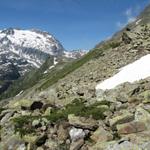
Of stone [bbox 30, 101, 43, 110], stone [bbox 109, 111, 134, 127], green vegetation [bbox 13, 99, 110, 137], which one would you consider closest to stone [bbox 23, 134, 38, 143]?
green vegetation [bbox 13, 99, 110, 137]

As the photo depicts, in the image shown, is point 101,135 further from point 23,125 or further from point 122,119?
point 23,125

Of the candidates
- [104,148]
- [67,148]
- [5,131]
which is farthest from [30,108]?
[104,148]

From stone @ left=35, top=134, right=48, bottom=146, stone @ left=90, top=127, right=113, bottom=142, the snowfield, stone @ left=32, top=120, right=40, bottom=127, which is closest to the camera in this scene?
stone @ left=90, top=127, right=113, bottom=142

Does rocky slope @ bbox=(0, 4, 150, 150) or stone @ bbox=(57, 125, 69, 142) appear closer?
rocky slope @ bbox=(0, 4, 150, 150)

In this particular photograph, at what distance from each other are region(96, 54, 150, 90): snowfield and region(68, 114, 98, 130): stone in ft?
46.9

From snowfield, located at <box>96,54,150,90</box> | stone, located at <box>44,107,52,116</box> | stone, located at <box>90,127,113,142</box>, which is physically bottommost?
stone, located at <box>90,127,113,142</box>

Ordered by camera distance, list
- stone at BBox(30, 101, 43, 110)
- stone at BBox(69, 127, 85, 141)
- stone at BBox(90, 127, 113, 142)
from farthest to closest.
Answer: stone at BBox(30, 101, 43, 110) → stone at BBox(69, 127, 85, 141) → stone at BBox(90, 127, 113, 142)

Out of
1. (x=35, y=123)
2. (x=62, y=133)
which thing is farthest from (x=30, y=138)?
(x=62, y=133)

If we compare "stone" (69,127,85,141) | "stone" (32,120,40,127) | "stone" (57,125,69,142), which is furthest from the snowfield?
"stone" (69,127,85,141)

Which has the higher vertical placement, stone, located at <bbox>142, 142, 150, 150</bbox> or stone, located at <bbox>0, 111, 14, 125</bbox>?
stone, located at <bbox>0, 111, 14, 125</bbox>

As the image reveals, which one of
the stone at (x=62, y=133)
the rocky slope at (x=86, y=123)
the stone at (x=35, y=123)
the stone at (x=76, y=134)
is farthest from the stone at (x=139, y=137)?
the stone at (x=35, y=123)

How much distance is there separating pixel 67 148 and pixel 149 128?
17.0 feet

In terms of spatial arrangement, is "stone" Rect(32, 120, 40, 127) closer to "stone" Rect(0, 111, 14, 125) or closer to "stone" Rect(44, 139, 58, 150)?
"stone" Rect(44, 139, 58, 150)

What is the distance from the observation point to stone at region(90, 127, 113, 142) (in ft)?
74.7
